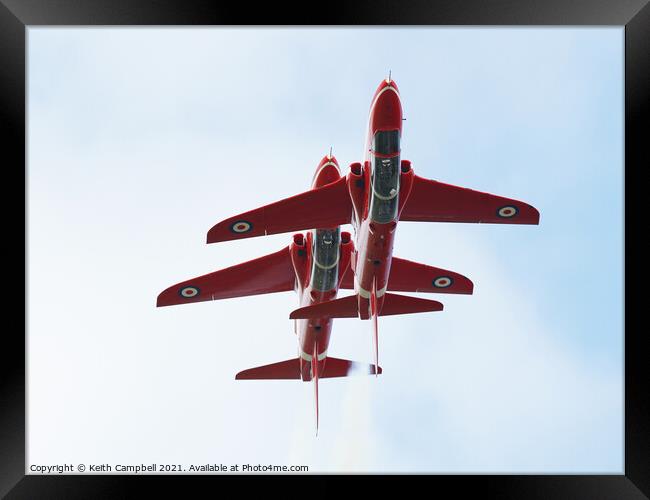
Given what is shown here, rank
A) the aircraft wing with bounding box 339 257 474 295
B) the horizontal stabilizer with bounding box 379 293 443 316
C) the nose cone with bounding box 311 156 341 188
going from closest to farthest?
1. the nose cone with bounding box 311 156 341 188
2. the horizontal stabilizer with bounding box 379 293 443 316
3. the aircraft wing with bounding box 339 257 474 295

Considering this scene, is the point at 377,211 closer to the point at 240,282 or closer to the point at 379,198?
the point at 379,198

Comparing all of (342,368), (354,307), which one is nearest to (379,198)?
(354,307)

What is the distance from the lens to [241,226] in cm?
1859

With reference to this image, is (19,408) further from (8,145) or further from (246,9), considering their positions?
(246,9)

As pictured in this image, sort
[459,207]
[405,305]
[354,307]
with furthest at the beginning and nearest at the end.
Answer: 1. [405,305]
2. [459,207]
3. [354,307]

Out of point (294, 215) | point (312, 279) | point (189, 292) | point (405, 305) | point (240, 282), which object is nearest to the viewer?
point (294, 215)

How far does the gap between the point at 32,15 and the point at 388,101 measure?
6.40 m

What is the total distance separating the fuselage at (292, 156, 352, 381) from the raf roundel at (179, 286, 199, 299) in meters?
2.41

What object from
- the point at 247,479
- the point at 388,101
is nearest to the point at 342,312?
the point at 388,101

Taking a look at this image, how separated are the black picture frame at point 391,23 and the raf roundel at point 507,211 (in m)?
6.97

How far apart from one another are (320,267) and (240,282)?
229cm

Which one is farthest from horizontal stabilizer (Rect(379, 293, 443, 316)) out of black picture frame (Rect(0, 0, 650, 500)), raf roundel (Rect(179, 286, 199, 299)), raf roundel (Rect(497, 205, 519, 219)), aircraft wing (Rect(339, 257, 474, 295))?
black picture frame (Rect(0, 0, 650, 500))

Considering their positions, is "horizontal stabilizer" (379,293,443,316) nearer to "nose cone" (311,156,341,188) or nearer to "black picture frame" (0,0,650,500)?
"nose cone" (311,156,341,188)

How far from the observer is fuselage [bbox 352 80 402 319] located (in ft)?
53.7
